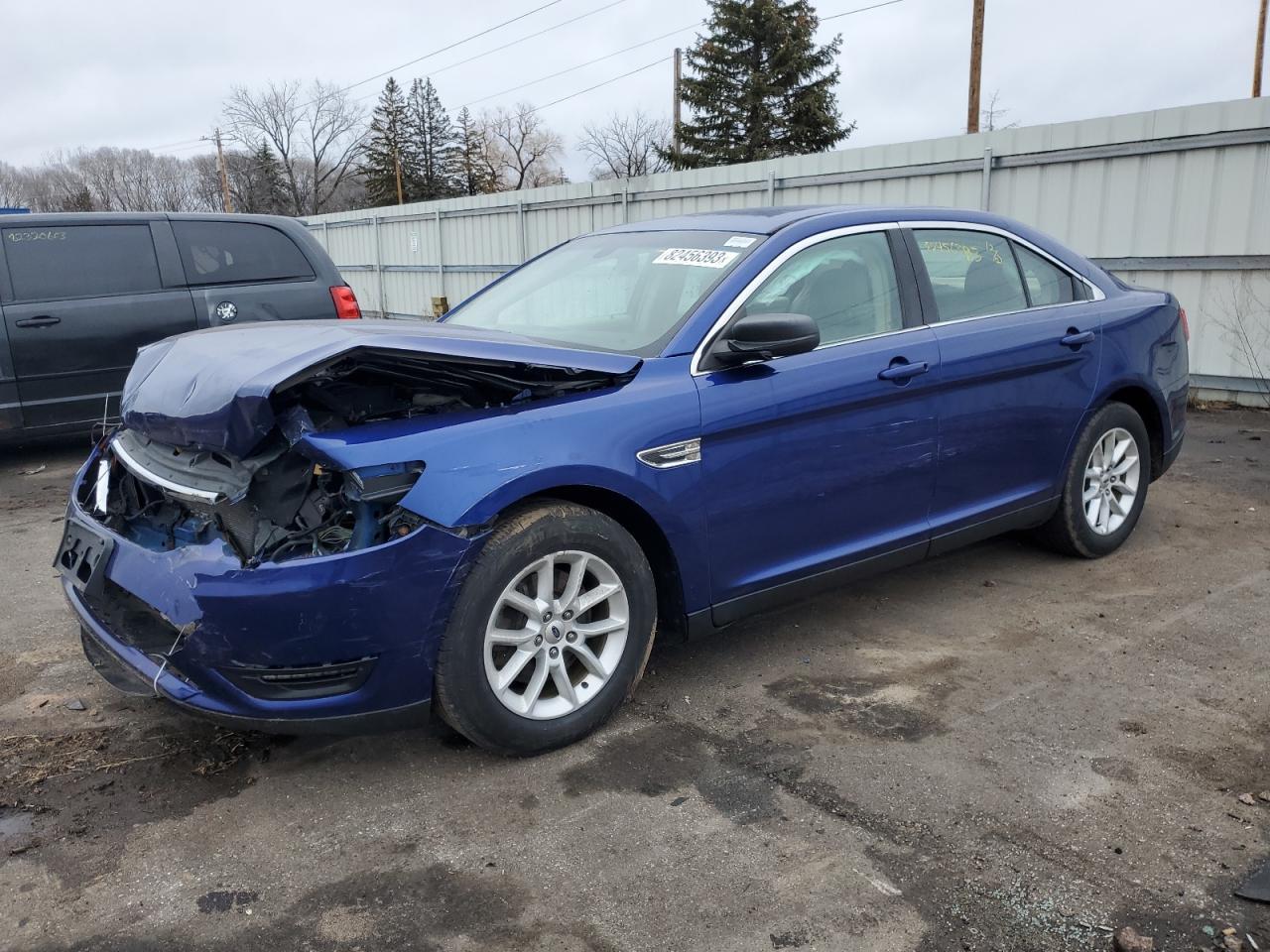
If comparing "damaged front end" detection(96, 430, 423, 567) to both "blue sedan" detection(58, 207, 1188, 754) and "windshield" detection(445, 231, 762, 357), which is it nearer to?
"blue sedan" detection(58, 207, 1188, 754)

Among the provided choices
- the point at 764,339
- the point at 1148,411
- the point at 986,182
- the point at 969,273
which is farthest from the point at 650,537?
the point at 986,182

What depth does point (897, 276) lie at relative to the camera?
4.02m

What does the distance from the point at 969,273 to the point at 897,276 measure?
18.7 inches

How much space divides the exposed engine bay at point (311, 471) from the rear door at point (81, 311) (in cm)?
449

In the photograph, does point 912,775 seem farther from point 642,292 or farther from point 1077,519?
point 1077,519

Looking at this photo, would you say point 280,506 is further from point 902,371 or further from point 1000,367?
point 1000,367

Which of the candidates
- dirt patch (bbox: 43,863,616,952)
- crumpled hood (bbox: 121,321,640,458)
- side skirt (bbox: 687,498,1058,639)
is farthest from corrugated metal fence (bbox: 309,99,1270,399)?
dirt patch (bbox: 43,863,616,952)

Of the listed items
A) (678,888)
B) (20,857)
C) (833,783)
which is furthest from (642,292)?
(20,857)

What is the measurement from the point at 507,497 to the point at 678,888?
1135 mm

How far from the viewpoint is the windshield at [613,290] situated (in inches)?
143

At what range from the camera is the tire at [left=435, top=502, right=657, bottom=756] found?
2.87 metres

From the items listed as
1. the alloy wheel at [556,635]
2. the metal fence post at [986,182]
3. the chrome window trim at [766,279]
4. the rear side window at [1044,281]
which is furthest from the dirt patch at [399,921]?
the metal fence post at [986,182]

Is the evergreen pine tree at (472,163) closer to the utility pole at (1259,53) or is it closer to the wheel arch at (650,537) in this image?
the utility pole at (1259,53)

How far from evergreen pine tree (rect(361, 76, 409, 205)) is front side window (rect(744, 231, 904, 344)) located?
59.1m
